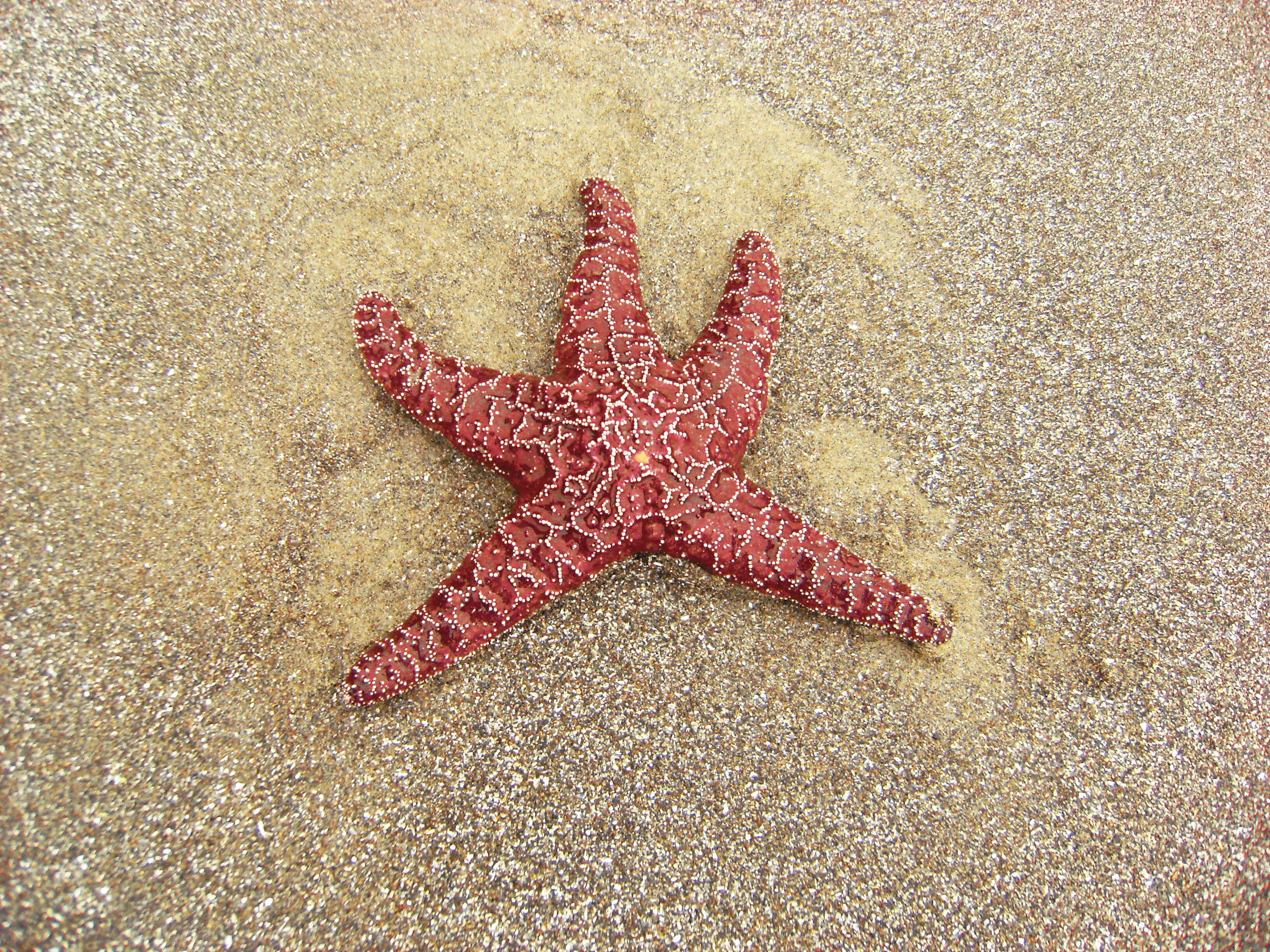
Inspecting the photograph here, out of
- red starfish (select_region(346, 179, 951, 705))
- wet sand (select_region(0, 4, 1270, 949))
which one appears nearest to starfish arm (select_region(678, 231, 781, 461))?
red starfish (select_region(346, 179, 951, 705))

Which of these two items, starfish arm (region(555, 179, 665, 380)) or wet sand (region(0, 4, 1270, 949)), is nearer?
wet sand (region(0, 4, 1270, 949))

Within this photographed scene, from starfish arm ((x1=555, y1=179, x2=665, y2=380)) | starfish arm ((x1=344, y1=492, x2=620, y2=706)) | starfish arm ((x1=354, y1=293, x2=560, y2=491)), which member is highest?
starfish arm ((x1=555, y1=179, x2=665, y2=380))

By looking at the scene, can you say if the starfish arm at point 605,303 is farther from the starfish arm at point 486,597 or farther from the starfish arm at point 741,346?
the starfish arm at point 486,597

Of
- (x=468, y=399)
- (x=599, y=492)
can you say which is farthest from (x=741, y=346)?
(x=468, y=399)

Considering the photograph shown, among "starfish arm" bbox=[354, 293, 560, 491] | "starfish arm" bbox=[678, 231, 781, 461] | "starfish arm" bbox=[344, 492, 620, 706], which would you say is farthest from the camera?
"starfish arm" bbox=[678, 231, 781, 461]

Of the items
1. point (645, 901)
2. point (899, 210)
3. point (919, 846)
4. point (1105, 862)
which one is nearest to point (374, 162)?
point (899, 210)

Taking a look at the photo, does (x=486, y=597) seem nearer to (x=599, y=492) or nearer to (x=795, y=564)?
(x=599, y=492)

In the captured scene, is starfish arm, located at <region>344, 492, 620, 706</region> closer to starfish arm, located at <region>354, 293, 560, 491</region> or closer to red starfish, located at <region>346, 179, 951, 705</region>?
red starfish, located at <region>346, 179, 951, 705</region>
